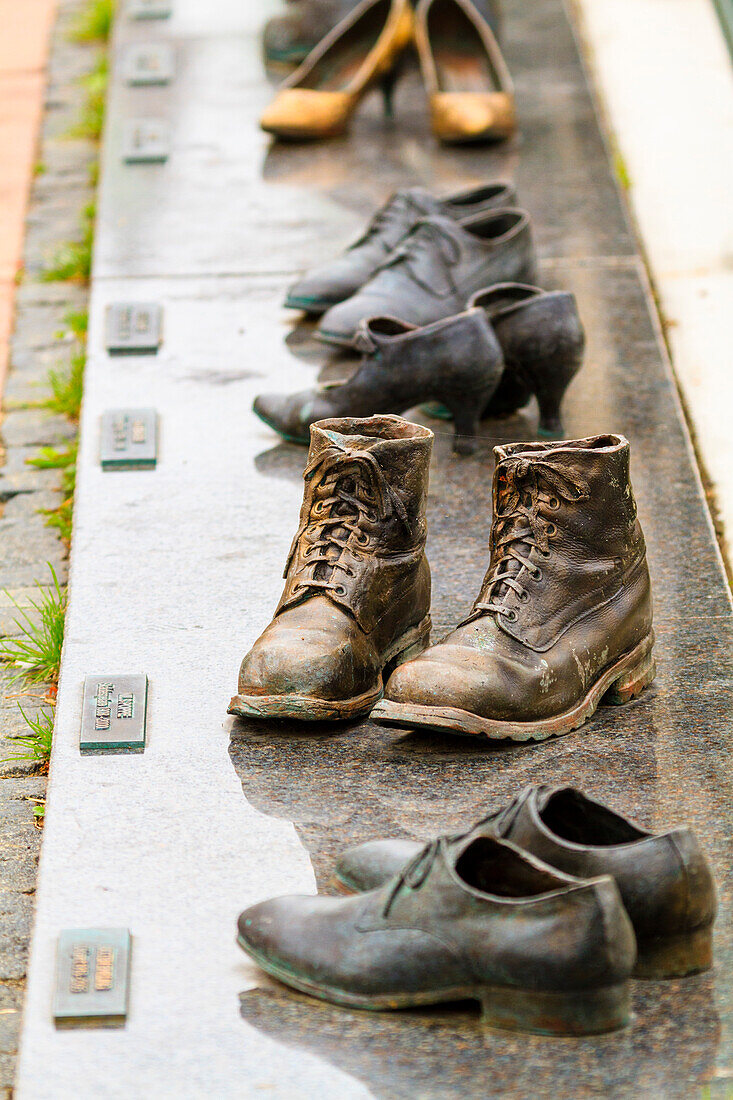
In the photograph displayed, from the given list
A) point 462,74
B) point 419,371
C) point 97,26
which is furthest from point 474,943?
point 97,26

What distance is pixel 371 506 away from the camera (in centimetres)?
209

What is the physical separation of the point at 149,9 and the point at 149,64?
521mm

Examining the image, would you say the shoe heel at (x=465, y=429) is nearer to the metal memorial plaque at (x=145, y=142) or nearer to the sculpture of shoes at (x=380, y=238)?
the sculpture of shoes at (x=380, y=238)

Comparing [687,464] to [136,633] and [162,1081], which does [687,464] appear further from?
[162,1081]

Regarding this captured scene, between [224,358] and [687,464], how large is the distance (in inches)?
42.7

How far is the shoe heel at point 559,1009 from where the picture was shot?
146 centimetres

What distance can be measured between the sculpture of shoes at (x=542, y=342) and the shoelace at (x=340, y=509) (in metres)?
0.72

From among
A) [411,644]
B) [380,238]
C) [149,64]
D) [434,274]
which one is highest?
[149,64]

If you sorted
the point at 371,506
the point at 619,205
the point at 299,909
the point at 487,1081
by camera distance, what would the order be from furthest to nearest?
the point at 619,205 → the point at 371,506 → the point at 299,909 → the point at 487,1081

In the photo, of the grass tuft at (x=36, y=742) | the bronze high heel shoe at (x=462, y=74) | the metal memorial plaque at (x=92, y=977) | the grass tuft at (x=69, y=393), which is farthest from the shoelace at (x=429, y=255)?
the metal memorial plaque at (x=92, y=977)

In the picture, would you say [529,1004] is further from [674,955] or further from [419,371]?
[419,371]

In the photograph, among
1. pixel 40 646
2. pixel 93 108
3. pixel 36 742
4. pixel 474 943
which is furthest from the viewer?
pixel 93 108

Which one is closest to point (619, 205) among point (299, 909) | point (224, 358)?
point (224, 358)

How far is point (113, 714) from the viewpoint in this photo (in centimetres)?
206
